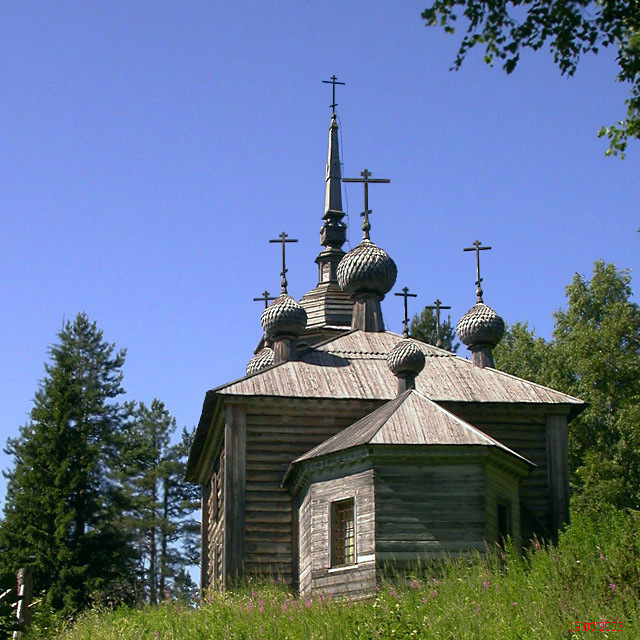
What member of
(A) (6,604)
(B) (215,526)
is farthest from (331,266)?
(A) (6,604)

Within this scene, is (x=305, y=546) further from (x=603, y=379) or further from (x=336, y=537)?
(x=603, y=379)

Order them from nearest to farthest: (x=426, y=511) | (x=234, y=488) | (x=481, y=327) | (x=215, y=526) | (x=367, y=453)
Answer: (x=426, y=511) → (x=367, y=453) → (x=234, y=488) → (x=215, y=526) → (x=481, y=327)

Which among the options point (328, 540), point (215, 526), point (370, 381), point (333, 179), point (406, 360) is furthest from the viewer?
point (333, 179)

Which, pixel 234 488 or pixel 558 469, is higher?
pixel 558 469

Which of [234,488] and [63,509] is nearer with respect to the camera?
[234,488]

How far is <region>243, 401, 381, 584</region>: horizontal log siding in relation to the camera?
2347 centimetres

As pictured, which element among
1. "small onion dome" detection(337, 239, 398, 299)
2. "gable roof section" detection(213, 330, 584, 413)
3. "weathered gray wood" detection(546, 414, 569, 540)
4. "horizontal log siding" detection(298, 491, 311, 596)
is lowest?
"horizontal log siding" detection(298, 491, 311, 596)

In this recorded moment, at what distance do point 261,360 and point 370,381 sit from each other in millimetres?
7965

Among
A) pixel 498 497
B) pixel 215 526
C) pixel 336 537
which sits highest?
pixel 498 497

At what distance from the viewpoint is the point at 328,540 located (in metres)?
21.5

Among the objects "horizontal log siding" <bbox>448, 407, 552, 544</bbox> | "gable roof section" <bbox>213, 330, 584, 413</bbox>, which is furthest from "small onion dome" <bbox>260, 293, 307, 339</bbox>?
"horizontal log siding" <bbox>448, 407, 552, 544</bbox>

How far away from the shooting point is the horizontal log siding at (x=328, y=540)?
67.4 feet

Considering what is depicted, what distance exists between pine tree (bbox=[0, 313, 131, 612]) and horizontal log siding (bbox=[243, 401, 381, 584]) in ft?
24.9

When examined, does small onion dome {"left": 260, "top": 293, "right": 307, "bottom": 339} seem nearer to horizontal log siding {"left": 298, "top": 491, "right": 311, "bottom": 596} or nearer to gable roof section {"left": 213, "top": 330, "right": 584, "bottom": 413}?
gable roof section {"left": 213, "top": 330, "right": 584, "bottom": 413}
